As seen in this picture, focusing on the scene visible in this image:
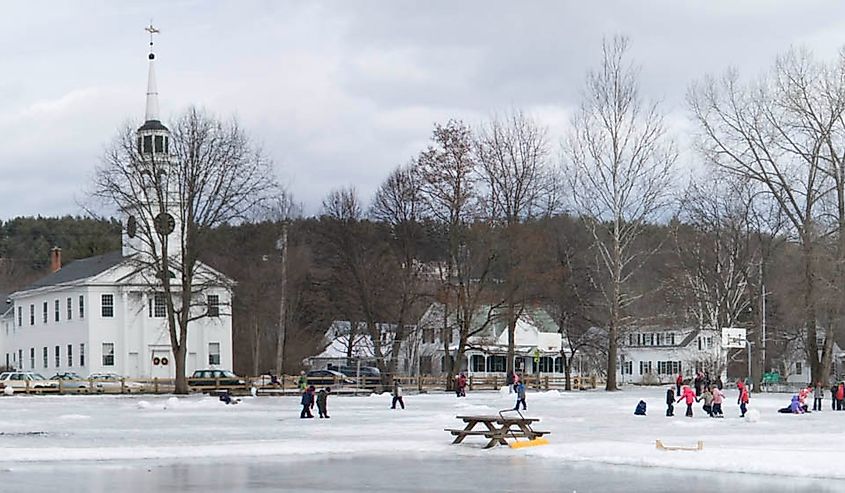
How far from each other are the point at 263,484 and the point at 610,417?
2253 cm

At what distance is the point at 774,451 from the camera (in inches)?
1022

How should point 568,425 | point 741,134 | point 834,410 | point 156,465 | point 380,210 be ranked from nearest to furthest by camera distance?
point 156,465 < point 568,425 < point 834,410 < point 741,134 < point 380,210

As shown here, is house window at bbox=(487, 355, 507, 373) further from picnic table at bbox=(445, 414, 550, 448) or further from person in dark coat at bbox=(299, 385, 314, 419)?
picnic table at bbox=(445, 414, 550, 448)

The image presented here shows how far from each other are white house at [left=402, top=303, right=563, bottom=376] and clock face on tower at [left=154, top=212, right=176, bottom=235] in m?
16.7

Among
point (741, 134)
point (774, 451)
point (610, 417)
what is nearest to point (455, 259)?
point (741, 134)

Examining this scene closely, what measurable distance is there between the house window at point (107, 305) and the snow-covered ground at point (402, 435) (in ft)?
96.4

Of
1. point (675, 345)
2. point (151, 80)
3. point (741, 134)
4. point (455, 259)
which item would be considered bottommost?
point (675, 345)

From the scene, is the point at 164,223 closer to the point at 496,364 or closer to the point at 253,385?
the point at 253,385

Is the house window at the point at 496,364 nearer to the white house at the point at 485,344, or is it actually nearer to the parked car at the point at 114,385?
the white house at the point at 485,344

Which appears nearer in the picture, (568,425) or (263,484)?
(263,484)

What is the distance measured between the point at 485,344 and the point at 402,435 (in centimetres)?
4794

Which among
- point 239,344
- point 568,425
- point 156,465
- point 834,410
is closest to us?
point 156,465

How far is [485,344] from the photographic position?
81000mm

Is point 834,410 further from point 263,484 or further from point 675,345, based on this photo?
point 675,345
